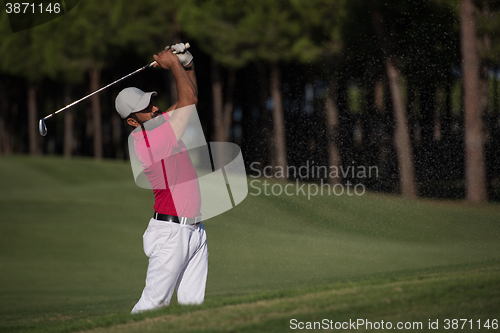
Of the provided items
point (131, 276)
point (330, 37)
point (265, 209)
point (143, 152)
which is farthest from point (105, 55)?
point (143, 152)

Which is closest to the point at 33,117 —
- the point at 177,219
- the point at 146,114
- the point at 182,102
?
the point at 146,114

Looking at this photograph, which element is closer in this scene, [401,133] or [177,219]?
[177,219]

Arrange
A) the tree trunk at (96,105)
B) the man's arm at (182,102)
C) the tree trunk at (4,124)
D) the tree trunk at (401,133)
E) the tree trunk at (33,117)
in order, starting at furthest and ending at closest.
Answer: the tree trunk at (4,124)
the tree trunk at (33,117)
the tree trunk at (96,105)
the tree trunk at (401,133)
the man's arm at (182,102)

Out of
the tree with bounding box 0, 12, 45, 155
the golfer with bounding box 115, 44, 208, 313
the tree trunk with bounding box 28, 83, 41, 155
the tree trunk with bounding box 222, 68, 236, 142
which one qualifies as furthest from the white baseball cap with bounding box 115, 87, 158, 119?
the tree trunk with bounding box 28, 83, 41, 155

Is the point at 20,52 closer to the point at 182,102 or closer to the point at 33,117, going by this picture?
the point at 33,117

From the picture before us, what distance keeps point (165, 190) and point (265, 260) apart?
18.6ft

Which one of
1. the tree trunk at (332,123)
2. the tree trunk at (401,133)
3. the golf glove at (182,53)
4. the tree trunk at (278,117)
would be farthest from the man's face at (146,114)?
the tree trunk at (278,117)

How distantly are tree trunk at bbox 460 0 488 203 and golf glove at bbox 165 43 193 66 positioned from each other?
13317mm

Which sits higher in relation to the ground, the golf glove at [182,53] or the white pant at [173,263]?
the golf glove at [182,53]

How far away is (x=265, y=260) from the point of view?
10.2 m

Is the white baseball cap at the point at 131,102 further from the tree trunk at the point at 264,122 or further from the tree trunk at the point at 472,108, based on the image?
the tree trunk at the point at 264,122

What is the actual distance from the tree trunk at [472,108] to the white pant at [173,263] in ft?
44.1

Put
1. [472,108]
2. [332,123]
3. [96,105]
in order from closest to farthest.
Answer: [472,108] < [332,123] < [96,105]

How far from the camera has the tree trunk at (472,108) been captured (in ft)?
54.7
